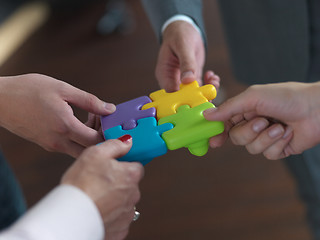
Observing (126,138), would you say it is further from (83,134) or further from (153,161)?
(153,161)

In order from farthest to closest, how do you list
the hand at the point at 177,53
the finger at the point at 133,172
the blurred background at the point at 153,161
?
the blurred background at the point at 153,161, the hand at the point at 177,53, the finger at the point at 133,172

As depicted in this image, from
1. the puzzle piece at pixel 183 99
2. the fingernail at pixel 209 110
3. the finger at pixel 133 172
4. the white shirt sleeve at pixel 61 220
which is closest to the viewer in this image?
the white shirt sleeve at pixel 61 220

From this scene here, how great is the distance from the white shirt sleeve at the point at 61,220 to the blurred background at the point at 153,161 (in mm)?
1042

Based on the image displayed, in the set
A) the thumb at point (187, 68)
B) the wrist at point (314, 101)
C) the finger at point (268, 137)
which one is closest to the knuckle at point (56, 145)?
the thumb at point (187, 68)

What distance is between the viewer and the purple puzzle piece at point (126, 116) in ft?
2.81

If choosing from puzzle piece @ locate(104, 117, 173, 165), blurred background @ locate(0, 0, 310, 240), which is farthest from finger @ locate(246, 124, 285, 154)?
blurred background @ locate(0, 0, 310, 240)

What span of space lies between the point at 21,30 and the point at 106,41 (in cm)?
92

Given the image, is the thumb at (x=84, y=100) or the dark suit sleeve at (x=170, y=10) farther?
the dark suit sleeve at (x=170, y=10)

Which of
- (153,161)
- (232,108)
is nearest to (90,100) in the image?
(232,108)

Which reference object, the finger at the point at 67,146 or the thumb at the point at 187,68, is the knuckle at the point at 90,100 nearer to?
the finger at the point at 67,146

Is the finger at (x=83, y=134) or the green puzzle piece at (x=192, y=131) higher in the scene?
the finger at (x=83, y=134)

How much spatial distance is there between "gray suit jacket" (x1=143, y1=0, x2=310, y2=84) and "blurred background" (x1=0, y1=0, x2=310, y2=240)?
1.93 ft

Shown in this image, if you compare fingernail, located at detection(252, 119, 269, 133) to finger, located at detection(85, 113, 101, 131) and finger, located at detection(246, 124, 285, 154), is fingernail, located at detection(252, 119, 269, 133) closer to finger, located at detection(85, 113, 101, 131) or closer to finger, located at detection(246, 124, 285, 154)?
finger, located at detection(246, 124, 285, 154)

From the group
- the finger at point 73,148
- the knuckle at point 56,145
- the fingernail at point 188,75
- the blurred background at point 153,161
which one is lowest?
the blurred background at point 153,161
